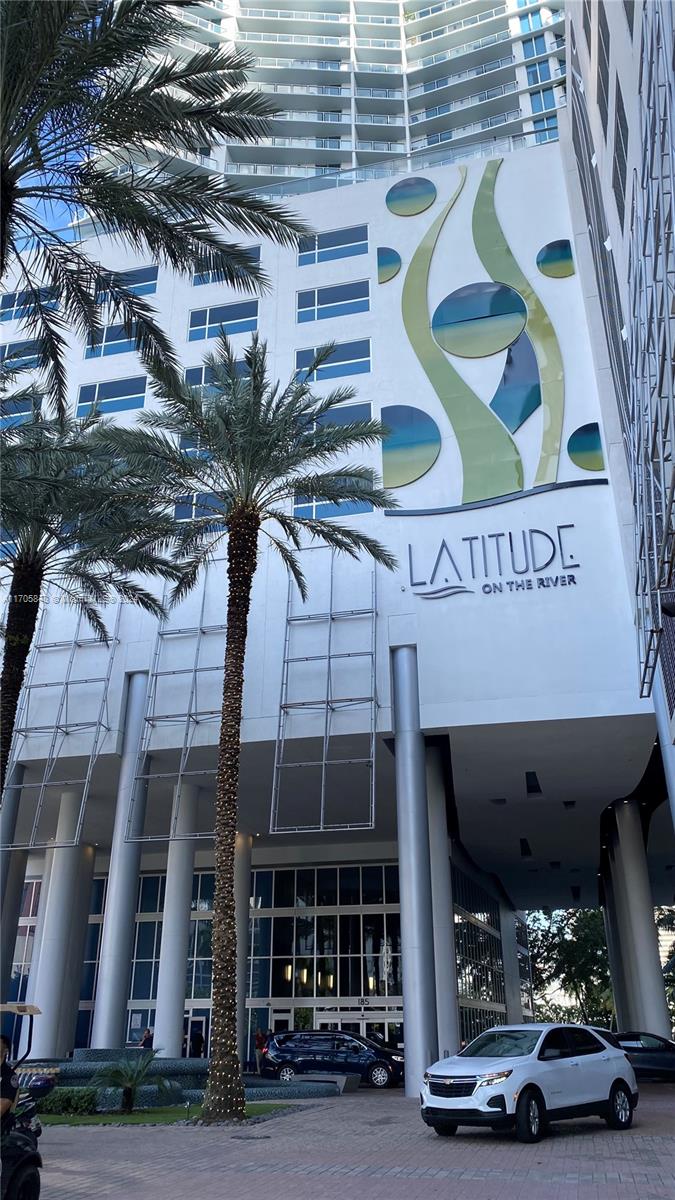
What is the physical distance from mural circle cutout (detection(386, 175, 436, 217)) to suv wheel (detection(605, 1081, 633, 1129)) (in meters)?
26.5

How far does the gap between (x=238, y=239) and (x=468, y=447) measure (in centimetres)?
1276

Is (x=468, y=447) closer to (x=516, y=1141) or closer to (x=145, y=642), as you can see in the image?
(x=145, y=642)

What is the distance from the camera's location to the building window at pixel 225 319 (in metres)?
31.3

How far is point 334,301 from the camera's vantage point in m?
30.4

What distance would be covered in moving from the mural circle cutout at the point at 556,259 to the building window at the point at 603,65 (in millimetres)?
6672

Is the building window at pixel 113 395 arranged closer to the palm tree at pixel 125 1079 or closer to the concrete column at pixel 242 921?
the concrete column at pixel 242 921

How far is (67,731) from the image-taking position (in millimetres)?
26094

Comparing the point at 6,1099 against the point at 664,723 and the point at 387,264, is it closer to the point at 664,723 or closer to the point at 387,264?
the point at 664,723

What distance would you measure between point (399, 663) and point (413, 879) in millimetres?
5383

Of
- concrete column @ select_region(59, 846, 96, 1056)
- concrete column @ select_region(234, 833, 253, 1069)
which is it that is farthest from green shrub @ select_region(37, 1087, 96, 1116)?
concrete column @ select_region(59, 846, 96, 1056)

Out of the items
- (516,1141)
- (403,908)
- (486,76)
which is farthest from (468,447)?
(486,76)

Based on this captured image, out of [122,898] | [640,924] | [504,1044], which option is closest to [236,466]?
[504,1044]

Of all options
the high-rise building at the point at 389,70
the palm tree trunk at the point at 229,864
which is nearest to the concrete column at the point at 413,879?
the palm tree trunk at the point at 229,864

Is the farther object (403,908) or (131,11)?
(403,908)
